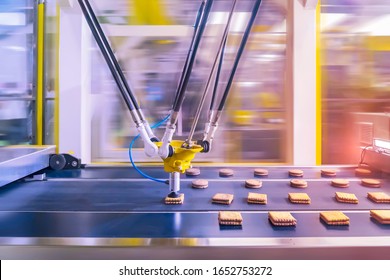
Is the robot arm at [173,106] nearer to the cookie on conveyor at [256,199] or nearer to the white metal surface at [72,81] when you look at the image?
the cookie on conveyor at [256,199]

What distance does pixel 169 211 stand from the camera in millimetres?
1205

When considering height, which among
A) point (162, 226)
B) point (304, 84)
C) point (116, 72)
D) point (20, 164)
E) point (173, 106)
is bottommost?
point (162, 226)

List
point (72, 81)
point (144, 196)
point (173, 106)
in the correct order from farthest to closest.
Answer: point (72, 81) < point (144, 196) < point (173, 106)

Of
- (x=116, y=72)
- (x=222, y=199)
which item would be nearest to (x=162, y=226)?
(x=222, y=199)

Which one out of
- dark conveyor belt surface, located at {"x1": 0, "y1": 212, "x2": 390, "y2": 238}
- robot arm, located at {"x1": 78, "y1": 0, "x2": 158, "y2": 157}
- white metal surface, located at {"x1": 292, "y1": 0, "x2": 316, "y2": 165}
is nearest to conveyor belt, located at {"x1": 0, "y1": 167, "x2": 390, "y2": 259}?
dark conveyor belt surface, located at {"x1": 0, "y1": 212, "x2": 390, "y2": 238}

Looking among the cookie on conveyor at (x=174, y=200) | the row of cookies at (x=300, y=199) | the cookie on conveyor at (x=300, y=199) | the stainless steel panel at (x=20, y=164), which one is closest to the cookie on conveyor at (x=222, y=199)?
the row of cookies at (x=300, y=199)

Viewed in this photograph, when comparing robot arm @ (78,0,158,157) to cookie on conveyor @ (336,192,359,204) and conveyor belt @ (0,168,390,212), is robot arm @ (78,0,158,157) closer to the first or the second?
conveyor belt @ (0,168,390,212)

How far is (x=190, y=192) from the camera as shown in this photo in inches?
58.7

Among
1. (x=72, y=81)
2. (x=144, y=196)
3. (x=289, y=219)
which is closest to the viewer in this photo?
(x=289, y=219)

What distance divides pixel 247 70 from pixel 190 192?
1469mm

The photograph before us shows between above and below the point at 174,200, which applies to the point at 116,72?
above

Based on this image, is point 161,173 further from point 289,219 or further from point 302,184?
point 289,219

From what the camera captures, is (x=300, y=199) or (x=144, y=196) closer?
(x=300, y=199)

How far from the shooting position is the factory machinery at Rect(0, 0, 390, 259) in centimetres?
88
